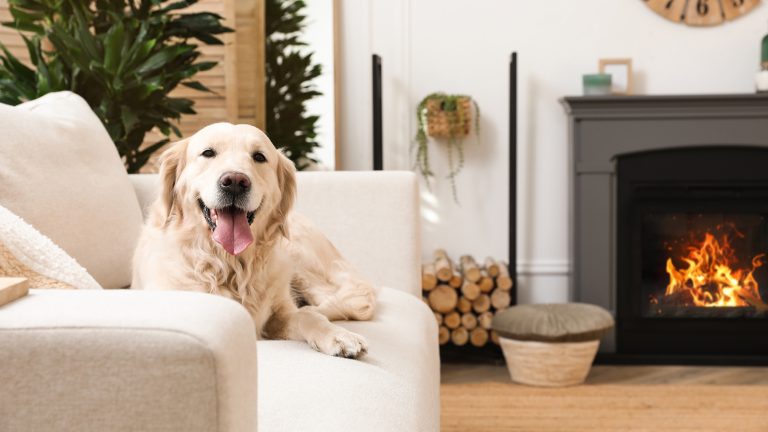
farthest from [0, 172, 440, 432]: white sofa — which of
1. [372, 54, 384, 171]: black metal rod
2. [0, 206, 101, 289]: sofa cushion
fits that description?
[372, 54, 384, 171]: black metal rod

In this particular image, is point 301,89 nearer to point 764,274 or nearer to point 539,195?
point 539,195

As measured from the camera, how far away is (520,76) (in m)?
3.93

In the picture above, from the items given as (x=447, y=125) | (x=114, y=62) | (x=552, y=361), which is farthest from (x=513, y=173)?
(x=114, y=62)

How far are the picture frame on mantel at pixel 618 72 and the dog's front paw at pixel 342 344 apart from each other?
271 centimetres

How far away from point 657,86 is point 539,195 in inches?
27.8

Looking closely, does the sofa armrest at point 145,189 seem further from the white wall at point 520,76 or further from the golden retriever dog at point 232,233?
the white wall at point 520,76

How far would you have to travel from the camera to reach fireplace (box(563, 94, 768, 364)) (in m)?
3.69

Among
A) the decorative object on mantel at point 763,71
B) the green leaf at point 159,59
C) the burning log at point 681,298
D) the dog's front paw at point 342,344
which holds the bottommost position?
the burning log at point 681,298

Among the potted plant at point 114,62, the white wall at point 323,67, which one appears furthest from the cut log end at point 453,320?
the potted plant at point 114,62

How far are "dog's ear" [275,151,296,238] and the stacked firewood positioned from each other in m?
2.05

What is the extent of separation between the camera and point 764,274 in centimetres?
376

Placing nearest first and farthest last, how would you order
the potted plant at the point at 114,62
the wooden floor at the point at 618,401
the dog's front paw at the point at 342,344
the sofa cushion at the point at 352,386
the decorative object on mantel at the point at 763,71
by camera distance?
the sofa cushion at the point at 352,386
the dog's front paw at the point at 342,344
the potted plant at the point at 114,62
the wooden floor at the point at 618,401
the decorative object on mantel at the point at 763,71

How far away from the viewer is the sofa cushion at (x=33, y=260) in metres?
1.27

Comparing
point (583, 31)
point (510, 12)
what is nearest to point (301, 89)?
point (510, 12)
